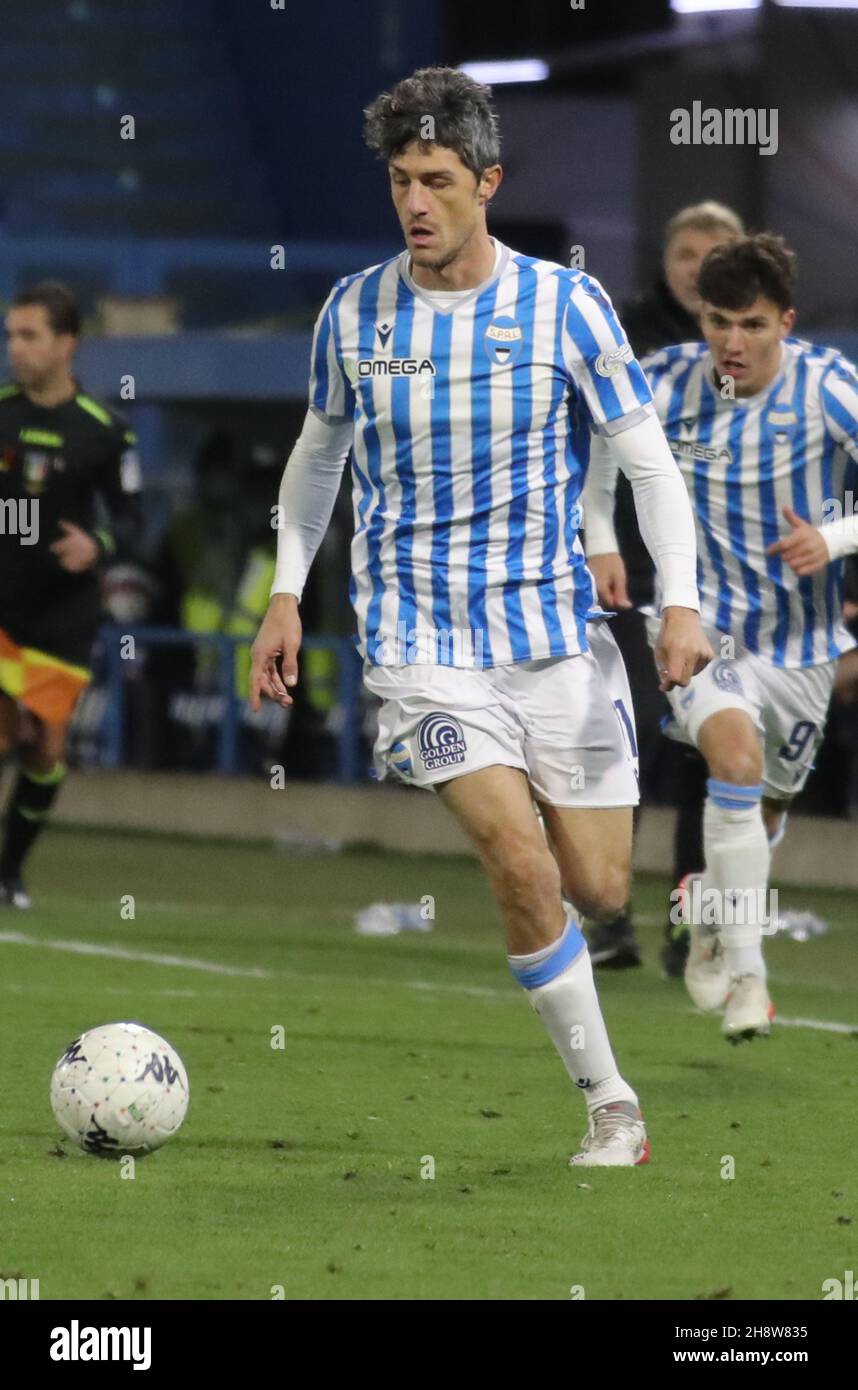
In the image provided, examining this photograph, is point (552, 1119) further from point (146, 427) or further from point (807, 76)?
point (146, 427)

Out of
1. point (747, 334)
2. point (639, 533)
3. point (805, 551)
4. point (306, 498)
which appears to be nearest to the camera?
point (306, 498)

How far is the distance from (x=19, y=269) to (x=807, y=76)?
8.28 meters

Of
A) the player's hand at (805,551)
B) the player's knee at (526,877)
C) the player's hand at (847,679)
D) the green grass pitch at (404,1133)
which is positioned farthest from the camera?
the player's hand at (847,679)

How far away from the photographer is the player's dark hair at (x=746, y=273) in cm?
716

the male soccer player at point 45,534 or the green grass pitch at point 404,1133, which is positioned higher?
the male soccer player at point 45,534

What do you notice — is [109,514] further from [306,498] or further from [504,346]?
[504,346]

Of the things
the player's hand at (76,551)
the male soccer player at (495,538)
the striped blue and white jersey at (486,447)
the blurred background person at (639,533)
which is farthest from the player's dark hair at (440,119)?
the player's hand at (76,551)

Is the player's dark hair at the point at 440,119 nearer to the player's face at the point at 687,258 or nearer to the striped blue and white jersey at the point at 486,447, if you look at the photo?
the striped blue and white jersey at the point at 486,447

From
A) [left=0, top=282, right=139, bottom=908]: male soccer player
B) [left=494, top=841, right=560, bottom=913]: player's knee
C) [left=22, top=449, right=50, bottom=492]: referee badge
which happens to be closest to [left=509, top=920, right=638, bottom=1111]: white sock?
[left=494, top=841, right=560, bottom=913]: player's knee

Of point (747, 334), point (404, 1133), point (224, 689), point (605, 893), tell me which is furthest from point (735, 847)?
point (224, 689)

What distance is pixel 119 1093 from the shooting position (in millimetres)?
5285

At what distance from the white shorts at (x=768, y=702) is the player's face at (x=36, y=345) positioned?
347cm

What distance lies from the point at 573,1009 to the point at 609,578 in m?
1.93

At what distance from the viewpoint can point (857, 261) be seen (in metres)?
17.5
